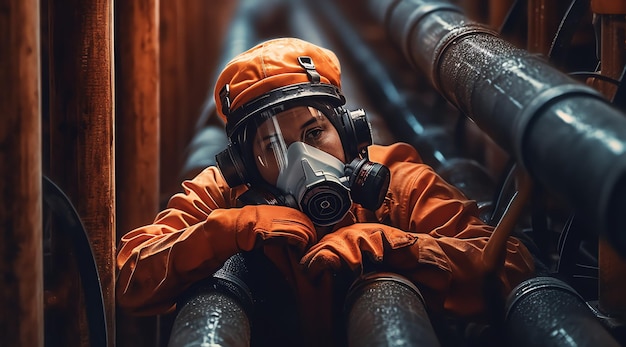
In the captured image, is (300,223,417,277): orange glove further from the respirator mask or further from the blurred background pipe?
the blurred background pipe

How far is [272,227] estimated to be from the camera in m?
1.95

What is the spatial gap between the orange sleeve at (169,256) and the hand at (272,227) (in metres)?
0.04

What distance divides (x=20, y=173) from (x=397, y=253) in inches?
30.1

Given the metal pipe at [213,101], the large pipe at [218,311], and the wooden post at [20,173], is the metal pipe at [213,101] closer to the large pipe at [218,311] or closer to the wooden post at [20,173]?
the large pipe at [218,311]

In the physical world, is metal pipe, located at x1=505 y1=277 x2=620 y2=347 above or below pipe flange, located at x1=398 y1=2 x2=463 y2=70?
below

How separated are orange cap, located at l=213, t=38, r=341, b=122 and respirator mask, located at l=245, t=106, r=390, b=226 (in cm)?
8

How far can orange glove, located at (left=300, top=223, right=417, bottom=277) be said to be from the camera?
1890 mm


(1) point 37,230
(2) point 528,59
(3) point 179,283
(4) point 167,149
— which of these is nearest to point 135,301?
(3) point 179,283

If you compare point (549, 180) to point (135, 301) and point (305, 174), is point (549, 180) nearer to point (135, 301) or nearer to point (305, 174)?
point (305, 174)

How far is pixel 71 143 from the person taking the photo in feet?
6.82

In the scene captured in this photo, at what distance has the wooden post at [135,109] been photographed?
2.77 metres

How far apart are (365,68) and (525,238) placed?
231 cm

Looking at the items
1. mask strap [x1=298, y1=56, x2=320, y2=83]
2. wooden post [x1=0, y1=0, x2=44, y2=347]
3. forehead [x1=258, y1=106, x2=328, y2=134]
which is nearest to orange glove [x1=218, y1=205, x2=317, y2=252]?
forehead [x1=258, y1=106, x2=328, y2=134]

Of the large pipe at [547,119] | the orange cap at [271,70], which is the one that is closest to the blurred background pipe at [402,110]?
the orange cap at [271,70]
